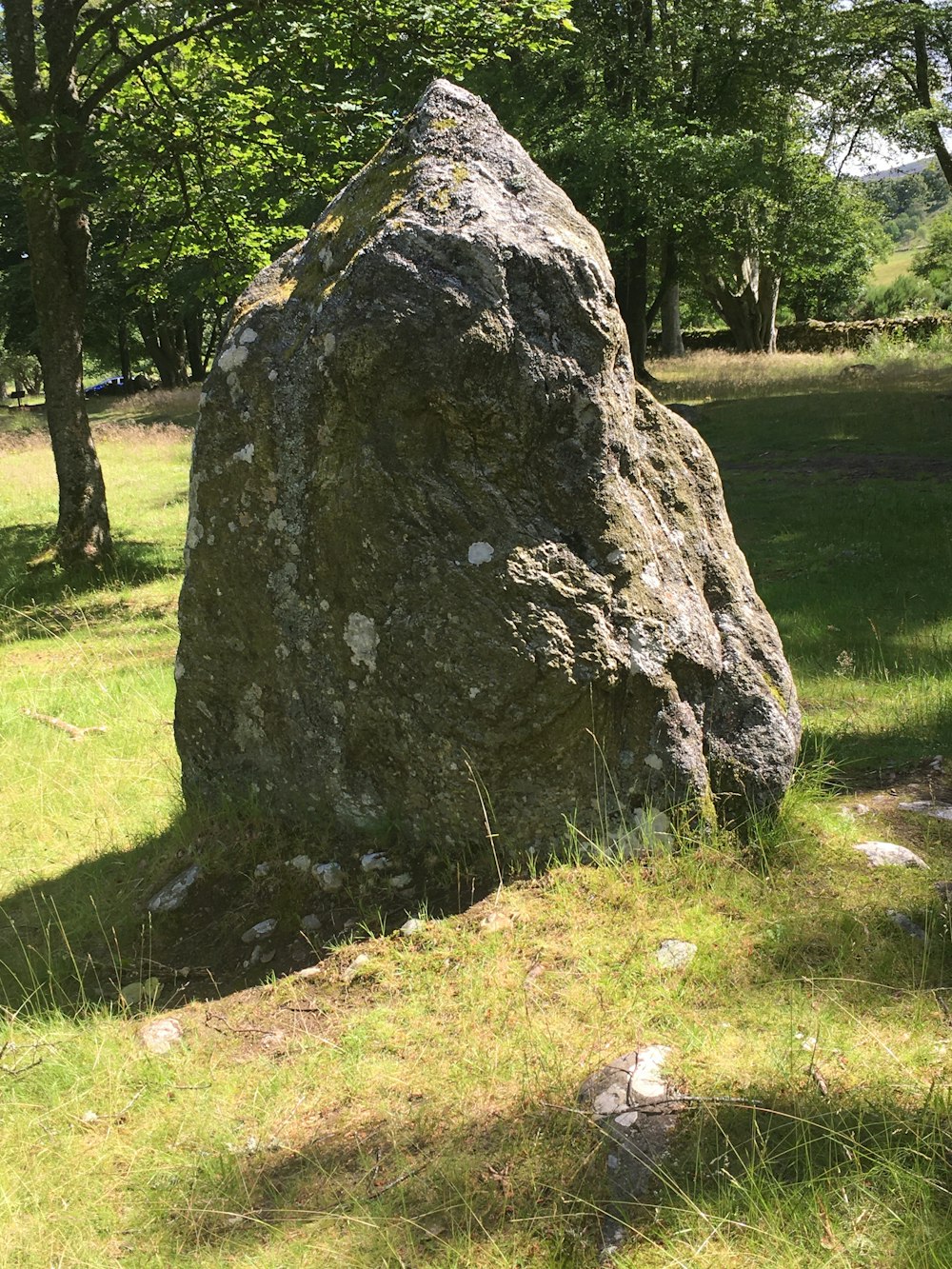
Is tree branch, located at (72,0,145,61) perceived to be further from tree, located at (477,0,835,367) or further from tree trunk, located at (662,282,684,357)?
tree trunk, located at (662,282,684,357)

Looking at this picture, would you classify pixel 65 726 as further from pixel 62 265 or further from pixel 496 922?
pixel 62 265

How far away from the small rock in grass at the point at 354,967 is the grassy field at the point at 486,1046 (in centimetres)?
3

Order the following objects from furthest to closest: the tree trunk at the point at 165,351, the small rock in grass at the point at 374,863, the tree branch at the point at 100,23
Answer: the tree trunk at the point at 165,351 < the tree branch at the point at 100,23 < the small rock in grass at the point at 374,863

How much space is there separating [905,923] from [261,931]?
8.58 feet

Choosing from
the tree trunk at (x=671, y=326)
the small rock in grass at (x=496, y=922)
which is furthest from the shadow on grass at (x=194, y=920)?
the tree trunk at (x=671, y=326)

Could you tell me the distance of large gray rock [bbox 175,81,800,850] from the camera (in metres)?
3.88

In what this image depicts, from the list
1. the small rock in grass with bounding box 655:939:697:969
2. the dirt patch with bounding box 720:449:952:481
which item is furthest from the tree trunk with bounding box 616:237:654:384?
the small rock in grass with bounding box 655:939:697:969

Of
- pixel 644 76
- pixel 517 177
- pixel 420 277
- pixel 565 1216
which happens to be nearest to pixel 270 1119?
pixel 565 1216

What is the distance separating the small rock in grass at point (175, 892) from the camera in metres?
4.48

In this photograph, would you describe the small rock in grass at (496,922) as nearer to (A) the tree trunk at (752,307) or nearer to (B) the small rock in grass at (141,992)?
(B) the small rock in grass at (141,992)

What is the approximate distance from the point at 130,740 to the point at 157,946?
8.82 feet

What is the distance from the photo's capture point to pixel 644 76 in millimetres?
25812

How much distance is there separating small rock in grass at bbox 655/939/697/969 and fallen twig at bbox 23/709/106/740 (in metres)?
4.73

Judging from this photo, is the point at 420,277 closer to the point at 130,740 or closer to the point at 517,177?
the point at 517,177
